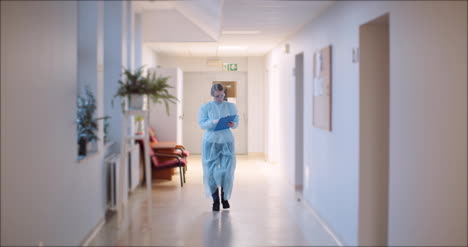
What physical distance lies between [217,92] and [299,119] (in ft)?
18.5

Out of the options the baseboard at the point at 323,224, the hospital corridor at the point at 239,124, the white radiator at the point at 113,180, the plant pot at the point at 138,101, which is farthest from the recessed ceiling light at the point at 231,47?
the white radiator at the point at 113,180

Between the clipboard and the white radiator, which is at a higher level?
the clipboard

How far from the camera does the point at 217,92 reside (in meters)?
0.52

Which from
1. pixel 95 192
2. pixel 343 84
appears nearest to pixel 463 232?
pixel 343 84

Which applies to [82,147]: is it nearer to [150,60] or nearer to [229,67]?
[150,60]

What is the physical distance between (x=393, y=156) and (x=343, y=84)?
3.40ft

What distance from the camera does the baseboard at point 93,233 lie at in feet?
13.0

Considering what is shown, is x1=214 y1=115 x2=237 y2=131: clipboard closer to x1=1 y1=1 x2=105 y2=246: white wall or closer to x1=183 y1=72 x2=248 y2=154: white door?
x1=183 y1=72 x2=248 y2=154: white door

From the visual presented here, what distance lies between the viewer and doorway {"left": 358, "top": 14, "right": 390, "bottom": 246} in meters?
3.25

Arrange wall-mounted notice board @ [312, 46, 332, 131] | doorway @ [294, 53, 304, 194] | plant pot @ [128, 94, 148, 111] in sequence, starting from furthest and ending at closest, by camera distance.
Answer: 1. doorway @ [294, 53, 304, 194]
2. wall-mounted notice board @ [312, 46, 332, 131]
3. plant pot @ [128, 94, 148, 111]

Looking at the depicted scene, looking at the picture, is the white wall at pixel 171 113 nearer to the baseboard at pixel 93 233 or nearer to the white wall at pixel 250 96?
the white wall at pixel 250 96

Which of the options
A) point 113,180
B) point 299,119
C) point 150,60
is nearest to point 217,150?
point 150,60

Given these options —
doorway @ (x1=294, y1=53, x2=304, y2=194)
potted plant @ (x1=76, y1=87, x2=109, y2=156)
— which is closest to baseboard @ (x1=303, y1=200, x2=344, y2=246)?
doorway @ (x1=294, y1=53, x2=304, y2=194)

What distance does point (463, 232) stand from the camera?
223cm
